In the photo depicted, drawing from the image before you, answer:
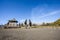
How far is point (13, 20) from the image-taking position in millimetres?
67625

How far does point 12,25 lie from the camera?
66.2 metres

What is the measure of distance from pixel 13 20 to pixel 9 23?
3.13m

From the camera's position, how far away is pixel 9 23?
67.1 metres

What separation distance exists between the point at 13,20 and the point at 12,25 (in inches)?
135

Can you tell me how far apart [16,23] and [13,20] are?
270 centimetres

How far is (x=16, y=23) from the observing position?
67688 mm

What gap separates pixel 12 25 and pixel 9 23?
98.5 inches
